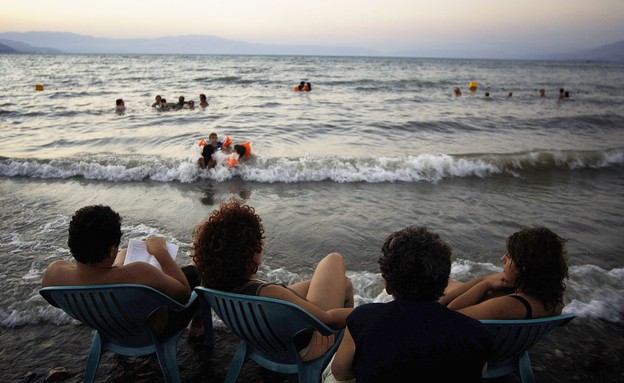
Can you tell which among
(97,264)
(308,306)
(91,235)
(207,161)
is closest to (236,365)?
(308,306)

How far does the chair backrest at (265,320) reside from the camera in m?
2.04

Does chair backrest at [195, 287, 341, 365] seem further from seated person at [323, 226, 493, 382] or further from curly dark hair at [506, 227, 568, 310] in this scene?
curly dark hair at [506, 227, 568, 310]

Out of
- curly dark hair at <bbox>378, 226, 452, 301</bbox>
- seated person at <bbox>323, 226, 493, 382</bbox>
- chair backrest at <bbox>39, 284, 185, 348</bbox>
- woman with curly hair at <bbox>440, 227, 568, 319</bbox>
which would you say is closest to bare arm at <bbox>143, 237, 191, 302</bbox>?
chair backrest at <bbox>39, 284, 185, 348</bbox>

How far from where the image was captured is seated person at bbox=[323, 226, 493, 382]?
1.58 metres

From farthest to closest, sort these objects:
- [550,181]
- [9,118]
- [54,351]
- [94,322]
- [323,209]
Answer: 1. [9,118]
2. [550,181]
3. [323,209]
4. [54,351]
5. [94,322]

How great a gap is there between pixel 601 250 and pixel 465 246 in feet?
5.76

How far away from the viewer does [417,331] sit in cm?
158

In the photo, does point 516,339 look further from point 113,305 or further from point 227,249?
point 113,305

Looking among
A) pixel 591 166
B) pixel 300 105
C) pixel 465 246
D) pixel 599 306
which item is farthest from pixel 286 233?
pixel 300 105

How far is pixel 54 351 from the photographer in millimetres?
3105

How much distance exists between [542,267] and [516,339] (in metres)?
0.44

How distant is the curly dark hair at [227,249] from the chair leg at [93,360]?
90cm

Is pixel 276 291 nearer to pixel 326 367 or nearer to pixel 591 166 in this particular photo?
pixel 326 367

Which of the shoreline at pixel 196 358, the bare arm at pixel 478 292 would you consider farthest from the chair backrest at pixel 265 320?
the bare arm at pixel 478 292
